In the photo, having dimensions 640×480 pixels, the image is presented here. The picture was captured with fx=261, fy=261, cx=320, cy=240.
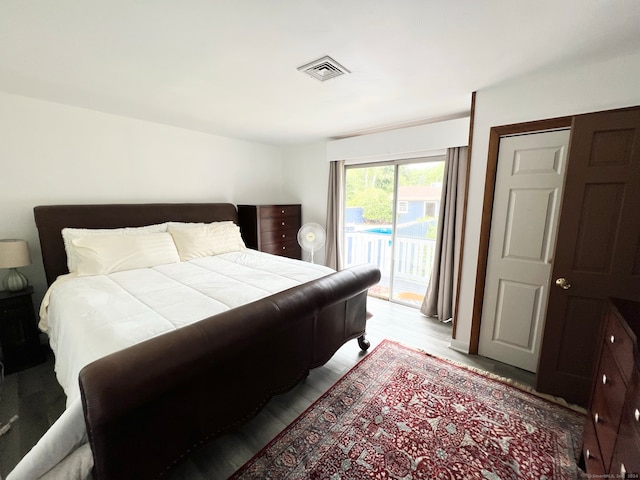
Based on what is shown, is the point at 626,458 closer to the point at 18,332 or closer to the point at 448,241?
the point at 448,241

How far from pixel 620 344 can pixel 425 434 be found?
1.07 meters

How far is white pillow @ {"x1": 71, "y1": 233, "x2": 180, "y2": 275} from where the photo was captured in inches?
87.1

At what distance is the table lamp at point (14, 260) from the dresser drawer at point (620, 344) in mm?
3640

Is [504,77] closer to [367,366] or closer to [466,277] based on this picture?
[466,277]

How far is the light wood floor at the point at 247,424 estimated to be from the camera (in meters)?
1.39

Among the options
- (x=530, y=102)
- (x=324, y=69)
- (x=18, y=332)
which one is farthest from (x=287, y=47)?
(x=18, y=332)

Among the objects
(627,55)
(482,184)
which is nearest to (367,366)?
(482,184)

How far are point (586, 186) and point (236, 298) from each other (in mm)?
2326

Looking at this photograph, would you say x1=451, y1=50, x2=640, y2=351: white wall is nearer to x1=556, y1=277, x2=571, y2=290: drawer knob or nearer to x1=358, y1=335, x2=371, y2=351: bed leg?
x1=556, y1=277, x2=571, y2=290: drawer knob

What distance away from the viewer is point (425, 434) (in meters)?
1.56

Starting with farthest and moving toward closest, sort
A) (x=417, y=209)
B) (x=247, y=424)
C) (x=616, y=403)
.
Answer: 1. (x=417, y=209)
2. (x=247, y=424)
3. (x=616, y=403)

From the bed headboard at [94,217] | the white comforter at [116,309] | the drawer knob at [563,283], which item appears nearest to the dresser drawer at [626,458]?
the drawer knob at [563,283]

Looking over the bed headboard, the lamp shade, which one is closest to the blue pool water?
the bed headboard

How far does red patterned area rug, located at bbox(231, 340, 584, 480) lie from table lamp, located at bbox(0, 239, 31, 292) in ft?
7.57
